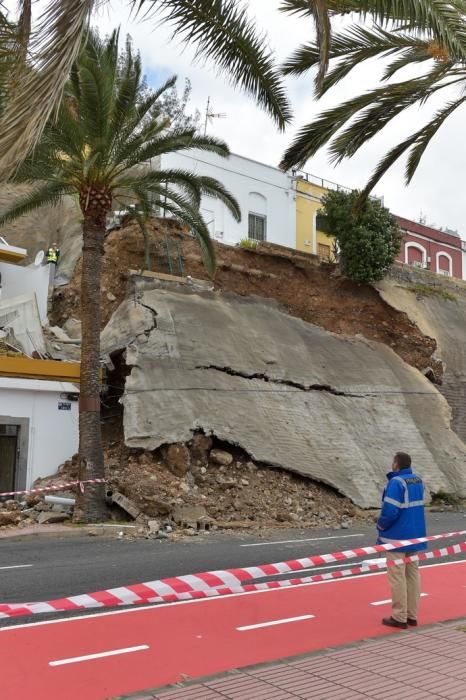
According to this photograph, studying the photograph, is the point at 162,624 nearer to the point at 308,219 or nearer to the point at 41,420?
the point at 41,420

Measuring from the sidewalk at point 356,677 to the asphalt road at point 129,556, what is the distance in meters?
2.70

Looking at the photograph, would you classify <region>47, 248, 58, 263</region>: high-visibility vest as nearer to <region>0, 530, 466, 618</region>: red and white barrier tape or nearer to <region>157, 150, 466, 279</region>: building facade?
<region>157, 150, 466, 279</region>: building facade

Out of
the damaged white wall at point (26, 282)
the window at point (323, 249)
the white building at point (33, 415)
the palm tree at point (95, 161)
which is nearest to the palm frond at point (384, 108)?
the palm tree at point (95, 161)

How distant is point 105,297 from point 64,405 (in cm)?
533

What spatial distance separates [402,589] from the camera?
654 centimetres

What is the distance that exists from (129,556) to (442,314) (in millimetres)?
22643

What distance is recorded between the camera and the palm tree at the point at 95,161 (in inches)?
553

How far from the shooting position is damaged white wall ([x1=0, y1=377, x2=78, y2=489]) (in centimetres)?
1805

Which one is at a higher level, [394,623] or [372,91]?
[372,91]

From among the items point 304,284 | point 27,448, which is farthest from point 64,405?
point 304,284

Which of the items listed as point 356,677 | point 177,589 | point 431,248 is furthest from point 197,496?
point 431,248

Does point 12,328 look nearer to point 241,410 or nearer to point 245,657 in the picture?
point 241,410

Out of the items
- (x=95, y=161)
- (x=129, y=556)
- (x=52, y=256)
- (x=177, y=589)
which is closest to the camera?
(x=177, y=589)

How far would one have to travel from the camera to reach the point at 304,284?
2756 cm
